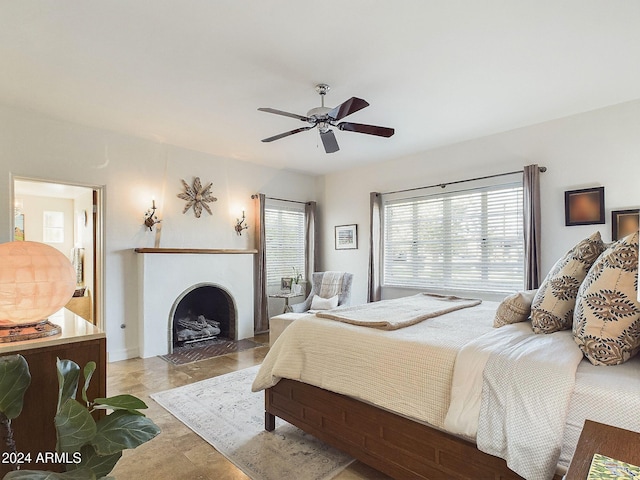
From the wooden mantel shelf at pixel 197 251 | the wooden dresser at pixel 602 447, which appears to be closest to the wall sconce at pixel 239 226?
the wooden mantel shelf at pixel 197 251

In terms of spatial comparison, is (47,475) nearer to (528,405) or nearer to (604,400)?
(528,405)

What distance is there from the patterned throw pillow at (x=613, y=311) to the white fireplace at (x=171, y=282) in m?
4.17

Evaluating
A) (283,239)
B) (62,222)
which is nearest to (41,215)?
(62,222)

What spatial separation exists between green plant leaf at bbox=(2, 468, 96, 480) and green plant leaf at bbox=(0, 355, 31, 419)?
15cm

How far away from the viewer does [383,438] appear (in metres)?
1.83

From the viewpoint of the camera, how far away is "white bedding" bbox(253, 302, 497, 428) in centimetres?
163

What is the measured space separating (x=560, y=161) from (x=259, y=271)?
4.07m

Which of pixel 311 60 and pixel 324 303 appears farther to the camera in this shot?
pixel 324 303

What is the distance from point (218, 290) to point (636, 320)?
4929 mm

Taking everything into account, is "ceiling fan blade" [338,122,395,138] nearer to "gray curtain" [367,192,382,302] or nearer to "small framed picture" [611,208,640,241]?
"small framed picture" [611,208,640,241]

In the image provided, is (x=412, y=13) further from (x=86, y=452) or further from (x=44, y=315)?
(x=86, y=452)

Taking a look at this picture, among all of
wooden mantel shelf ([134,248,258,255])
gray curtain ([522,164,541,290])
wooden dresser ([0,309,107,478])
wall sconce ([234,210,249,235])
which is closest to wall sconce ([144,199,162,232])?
wooden mantel shelf ([134,248,258,255])

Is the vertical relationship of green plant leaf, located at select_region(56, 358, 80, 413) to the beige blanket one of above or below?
above

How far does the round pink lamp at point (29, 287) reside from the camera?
3.67 feet
